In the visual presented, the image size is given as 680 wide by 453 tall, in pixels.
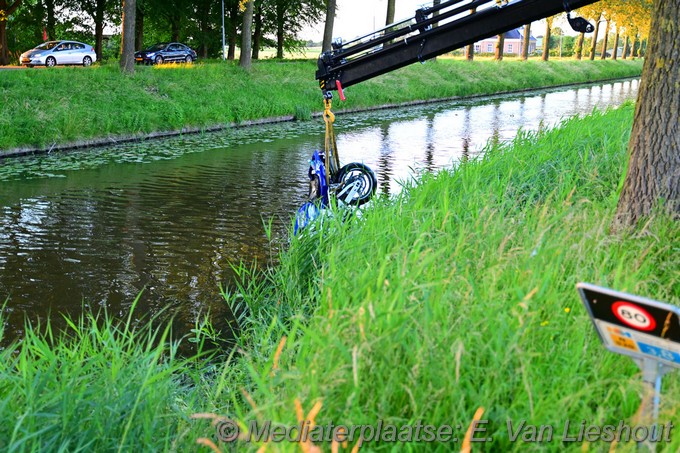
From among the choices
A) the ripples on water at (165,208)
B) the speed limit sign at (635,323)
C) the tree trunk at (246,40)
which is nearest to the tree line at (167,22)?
the tree trunk at (246,40)

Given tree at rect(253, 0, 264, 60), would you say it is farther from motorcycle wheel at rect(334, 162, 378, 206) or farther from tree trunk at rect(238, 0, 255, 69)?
motorcycle wheel at rect(334, 162, 378, 206)

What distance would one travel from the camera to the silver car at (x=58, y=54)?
109ft

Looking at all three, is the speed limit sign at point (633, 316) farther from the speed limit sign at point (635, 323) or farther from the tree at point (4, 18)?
the tree at point (4, 18)

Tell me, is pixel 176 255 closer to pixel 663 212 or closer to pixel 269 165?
pixel 663 212

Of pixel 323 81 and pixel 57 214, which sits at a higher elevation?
pixel 323 81

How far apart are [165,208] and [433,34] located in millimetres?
5088

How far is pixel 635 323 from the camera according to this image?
2916 millimetres

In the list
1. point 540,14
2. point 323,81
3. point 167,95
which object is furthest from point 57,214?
point 167,95

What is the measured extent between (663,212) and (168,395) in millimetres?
4077

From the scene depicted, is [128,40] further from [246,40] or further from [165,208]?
[165,208]

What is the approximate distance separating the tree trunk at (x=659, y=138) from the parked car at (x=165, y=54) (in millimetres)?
33903

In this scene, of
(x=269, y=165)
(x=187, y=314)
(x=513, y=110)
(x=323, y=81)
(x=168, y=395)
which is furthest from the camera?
(x=513, y=110)

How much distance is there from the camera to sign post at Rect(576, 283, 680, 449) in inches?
111

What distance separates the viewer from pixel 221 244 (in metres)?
10.2
